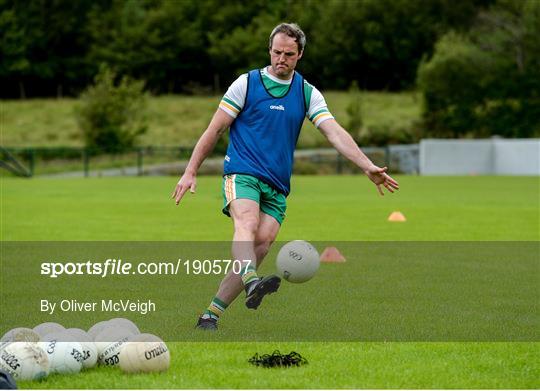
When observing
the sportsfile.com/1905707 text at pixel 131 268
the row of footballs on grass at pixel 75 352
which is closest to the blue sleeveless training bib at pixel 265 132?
the row of footballs on grass at pixel 75 352

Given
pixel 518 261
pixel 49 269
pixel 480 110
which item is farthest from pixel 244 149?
pixel 480 110

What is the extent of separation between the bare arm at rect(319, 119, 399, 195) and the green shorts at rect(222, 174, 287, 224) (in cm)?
64

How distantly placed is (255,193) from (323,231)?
37.0 ft

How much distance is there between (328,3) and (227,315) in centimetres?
9583

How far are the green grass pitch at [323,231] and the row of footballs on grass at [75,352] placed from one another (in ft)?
0.29

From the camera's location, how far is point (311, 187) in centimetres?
3884

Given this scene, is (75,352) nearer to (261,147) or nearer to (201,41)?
(261,147)

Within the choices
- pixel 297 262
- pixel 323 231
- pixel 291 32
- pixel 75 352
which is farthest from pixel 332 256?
pixel 75 352

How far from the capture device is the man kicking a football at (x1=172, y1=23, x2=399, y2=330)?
321 inches

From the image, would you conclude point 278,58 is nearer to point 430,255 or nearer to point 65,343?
point 65,343

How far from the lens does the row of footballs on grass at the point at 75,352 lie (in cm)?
641

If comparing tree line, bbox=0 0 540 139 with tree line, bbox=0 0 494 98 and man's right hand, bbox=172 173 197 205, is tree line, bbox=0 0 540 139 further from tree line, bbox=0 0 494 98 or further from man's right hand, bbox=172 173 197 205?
man's right hand, bbox=172 173 197 205

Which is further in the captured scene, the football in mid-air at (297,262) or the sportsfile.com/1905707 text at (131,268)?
the sportsfile.com/1905707 text at (131,268)

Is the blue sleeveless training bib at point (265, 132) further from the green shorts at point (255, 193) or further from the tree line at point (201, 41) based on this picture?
the tree line at point (201, 41)
